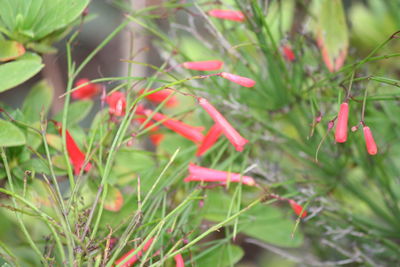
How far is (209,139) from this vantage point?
0.78 metres

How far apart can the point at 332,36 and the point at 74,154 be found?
1.51ft

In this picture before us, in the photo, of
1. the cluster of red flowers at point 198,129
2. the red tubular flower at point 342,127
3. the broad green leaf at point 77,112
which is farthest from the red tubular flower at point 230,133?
the broad green leaf at point 77,112

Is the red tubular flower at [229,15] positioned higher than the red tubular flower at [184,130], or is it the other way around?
the red tubular flower at [229,15]

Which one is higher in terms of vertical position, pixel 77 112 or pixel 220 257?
pixel 77 112

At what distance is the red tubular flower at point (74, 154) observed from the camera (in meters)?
0.69

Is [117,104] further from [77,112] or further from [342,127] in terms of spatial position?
[342,127]

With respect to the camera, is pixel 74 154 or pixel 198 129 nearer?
pixel 74 154

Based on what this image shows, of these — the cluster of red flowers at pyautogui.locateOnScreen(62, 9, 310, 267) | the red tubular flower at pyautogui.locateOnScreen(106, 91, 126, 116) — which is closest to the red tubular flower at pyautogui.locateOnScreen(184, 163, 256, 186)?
the cluster of red flowers at pyautogui.locateOnScreen(62, 9, 310, 267)

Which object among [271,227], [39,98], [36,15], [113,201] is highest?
[36,15]

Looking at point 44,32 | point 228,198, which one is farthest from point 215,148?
point 44,32

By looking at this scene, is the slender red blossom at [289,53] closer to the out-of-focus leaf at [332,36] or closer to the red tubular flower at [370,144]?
the out-of-focus leaf at [332,36]

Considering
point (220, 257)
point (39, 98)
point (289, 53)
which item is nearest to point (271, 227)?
point (220, 257)

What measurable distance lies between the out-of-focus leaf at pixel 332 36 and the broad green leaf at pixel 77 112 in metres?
0.39

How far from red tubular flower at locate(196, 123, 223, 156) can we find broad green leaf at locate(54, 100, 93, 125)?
0.58 feet
